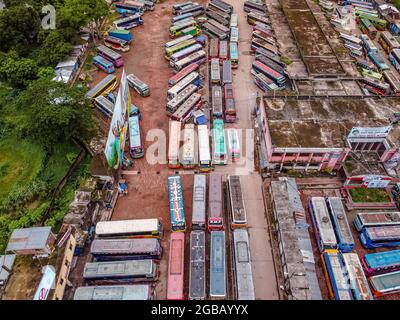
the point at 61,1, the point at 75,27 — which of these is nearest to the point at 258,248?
the point at 75,27

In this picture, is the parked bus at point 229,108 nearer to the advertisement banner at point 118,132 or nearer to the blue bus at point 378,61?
the advertisement banner at point 118,132

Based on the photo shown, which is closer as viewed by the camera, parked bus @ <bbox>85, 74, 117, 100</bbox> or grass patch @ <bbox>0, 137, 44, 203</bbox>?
grass patch @ <bbox>0, 137, 44, 203</bbox>

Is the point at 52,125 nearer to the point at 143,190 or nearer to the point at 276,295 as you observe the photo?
the point at 143,190

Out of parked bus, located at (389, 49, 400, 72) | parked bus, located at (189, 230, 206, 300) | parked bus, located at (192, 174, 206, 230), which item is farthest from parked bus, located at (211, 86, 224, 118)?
parked bus, located at (389, 49, 400, 72)

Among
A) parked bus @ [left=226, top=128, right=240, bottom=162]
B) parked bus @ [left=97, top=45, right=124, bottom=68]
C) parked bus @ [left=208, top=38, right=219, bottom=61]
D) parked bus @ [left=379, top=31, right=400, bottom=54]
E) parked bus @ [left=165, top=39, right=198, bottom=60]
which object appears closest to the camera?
parked bus @ [left=226, top=128, right=240, bottom=162]

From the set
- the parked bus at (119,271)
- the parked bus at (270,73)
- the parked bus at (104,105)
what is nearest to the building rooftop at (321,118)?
the parked bus at (270,73)

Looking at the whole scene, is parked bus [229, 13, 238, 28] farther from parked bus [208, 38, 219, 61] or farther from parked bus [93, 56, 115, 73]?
parked bus [93, 56, 115, 73]
